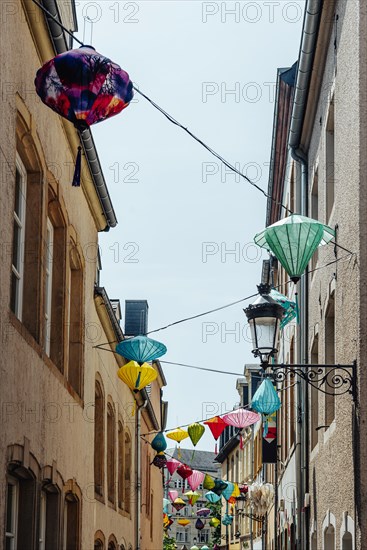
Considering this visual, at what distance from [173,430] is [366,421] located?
58.3 ft

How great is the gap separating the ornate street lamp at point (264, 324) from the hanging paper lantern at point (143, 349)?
5909 millimetres

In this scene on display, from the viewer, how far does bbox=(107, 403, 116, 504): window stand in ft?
73.4

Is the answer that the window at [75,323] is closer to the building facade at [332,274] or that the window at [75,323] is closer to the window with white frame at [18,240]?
the building facade at [332,274]

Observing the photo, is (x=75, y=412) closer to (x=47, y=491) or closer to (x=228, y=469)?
(x=47, y=491)

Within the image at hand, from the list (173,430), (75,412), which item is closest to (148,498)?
(173,430)

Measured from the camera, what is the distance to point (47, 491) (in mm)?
13234

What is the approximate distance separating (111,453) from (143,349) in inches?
238

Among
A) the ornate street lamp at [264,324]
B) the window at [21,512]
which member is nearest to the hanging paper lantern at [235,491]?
the ornate street lamp at [264,324]

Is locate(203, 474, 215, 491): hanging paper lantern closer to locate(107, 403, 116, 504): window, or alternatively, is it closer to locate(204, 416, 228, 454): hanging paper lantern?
locate(204, 416, 228, 454): hanging paper lantern

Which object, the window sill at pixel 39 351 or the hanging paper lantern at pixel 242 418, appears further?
the hanging paper lantern at pixel 242 418

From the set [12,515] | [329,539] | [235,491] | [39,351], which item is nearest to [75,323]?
[39,351]

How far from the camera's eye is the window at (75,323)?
15.9 metres

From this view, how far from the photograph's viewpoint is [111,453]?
23.0 metres

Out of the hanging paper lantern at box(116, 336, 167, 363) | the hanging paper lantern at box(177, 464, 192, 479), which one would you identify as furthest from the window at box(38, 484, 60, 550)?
the hanging paper lantern at box(177, 464, 192, 479)
